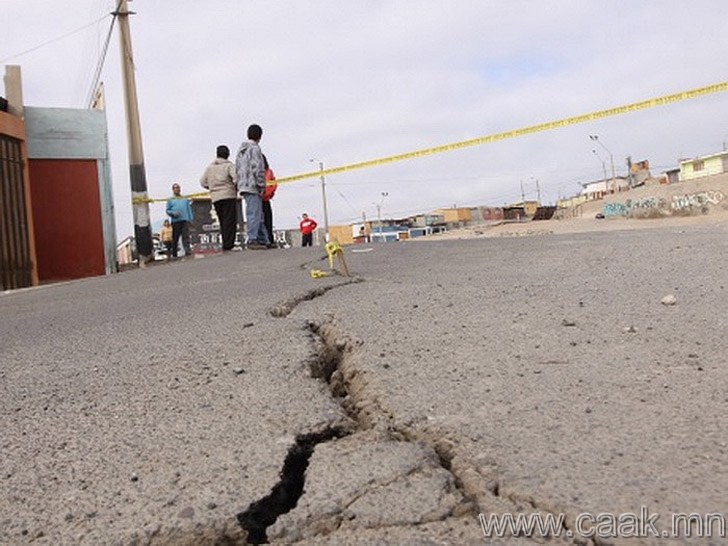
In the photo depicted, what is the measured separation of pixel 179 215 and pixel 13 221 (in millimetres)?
3296

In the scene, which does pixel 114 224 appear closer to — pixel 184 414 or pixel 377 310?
pixel 377 310

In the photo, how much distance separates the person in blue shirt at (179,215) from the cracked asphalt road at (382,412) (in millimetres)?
8934

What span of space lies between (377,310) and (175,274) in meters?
4.37

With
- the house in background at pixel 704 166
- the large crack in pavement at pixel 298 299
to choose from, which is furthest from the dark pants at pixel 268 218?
the house in background at pixel 704 166

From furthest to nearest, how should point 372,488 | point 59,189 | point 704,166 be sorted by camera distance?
1. point 704,166
2. point 59,189
3. point 372,488

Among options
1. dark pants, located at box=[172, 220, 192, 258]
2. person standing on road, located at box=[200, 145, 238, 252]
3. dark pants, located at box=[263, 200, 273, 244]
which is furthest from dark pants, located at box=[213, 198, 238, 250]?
dark pants, located at box=[172, 220, 192, 258]

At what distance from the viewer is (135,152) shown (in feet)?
45.5

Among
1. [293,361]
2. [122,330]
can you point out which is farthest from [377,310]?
[122,330]

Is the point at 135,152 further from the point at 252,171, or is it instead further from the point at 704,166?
the point at 704,166

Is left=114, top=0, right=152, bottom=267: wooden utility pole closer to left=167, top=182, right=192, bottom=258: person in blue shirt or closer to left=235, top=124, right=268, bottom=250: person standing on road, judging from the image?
left=167, top=182, right=192, bottom=258: person in blue shirt

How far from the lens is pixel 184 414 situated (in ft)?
8.21

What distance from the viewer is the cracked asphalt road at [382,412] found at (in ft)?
5.64

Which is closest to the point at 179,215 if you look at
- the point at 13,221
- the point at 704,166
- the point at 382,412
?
the point at 13,221

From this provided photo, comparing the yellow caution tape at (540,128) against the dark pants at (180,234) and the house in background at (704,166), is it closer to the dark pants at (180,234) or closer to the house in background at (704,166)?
the dark pants at (180,234)
